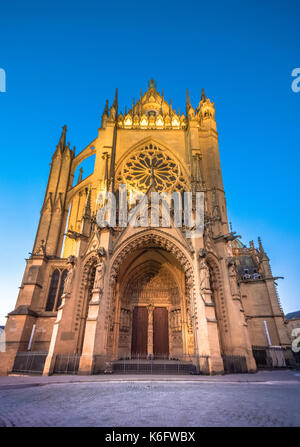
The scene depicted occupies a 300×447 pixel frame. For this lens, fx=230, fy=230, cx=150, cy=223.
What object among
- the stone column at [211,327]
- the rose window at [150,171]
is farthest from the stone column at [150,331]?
the rose window at [150,171]

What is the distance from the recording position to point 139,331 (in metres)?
15.5

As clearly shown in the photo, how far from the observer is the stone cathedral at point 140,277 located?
11188 mm

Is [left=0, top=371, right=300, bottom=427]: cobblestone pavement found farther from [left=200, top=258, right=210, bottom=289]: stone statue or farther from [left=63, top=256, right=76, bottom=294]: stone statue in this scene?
[left=63, top=256, right=76, bottom=294]: stone statue

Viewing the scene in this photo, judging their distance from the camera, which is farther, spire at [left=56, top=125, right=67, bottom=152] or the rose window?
spire at [left=56, top=125, right=67, bottom=152]

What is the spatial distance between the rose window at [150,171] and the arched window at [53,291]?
869cm

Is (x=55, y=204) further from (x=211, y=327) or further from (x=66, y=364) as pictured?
(x=211, y=327)

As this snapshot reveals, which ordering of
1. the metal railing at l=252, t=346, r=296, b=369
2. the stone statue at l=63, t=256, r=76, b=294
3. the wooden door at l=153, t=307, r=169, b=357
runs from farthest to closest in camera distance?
the metal railing at l=252, t=346, r=296, b=369
the wooden door at l=153, t=307, r=169, b=357
the stone statue at l=63, t=256, r=76, b=294

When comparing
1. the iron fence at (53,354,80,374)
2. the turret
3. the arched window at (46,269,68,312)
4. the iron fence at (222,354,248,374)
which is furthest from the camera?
the turret

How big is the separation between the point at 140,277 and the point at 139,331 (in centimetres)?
357

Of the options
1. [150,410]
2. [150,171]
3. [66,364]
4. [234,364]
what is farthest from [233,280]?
[150,171]

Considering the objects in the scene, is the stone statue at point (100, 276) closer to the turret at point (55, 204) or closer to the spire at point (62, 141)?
the turret at point (55, 204)

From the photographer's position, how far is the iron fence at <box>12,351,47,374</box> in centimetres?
1206

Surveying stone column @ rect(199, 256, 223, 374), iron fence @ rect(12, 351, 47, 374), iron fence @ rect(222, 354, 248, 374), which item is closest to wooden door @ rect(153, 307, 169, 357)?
iron fence @ rect(222, 354, 248, 374)

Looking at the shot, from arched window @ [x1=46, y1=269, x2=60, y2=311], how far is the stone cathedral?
69 mm
